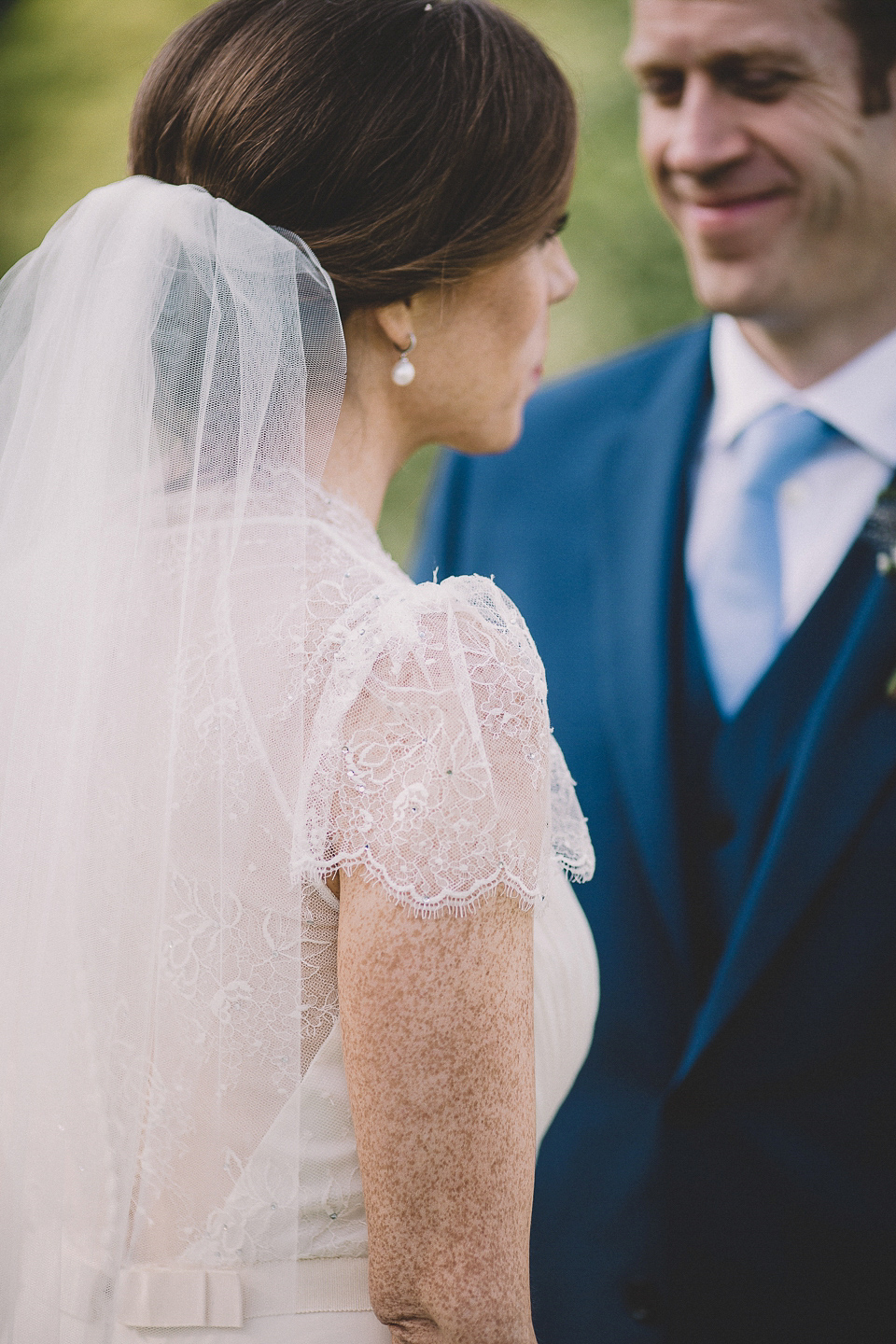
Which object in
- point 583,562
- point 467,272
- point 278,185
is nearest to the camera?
point 278,185

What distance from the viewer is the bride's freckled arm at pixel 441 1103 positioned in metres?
1.21

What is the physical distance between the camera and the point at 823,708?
6.19 ft

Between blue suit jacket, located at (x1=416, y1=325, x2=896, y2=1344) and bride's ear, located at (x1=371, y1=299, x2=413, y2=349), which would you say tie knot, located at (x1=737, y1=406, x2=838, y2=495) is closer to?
blue suit jacket, located at (x1=416, y1=325, x2=896, y2=1344)

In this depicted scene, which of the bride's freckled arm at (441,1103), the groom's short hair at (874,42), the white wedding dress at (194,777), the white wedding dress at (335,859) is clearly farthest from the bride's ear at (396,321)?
the groom's short hair at (874,42)

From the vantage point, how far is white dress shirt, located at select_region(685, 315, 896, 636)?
2098mm

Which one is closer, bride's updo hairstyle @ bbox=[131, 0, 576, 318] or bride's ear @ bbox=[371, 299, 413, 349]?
bride's updo hairstyle @ bbox=[131, 0, 576, 318]

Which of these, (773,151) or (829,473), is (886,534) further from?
(773,151)

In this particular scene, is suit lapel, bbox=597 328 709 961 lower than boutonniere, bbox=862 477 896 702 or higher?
lower

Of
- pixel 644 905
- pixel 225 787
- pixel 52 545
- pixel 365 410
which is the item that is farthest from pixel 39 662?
pixel 644 905

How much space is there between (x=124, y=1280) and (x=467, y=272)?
138 centimetres

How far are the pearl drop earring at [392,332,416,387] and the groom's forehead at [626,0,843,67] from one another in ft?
3.20

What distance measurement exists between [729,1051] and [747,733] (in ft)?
1.77

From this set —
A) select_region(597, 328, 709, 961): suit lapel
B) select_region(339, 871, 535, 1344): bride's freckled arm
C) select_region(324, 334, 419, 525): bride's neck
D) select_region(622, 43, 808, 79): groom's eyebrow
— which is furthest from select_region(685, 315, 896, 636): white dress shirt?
select_region(339, 871, 535, 1344): bride's freckled arm

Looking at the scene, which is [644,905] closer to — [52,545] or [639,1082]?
[639,1082]
